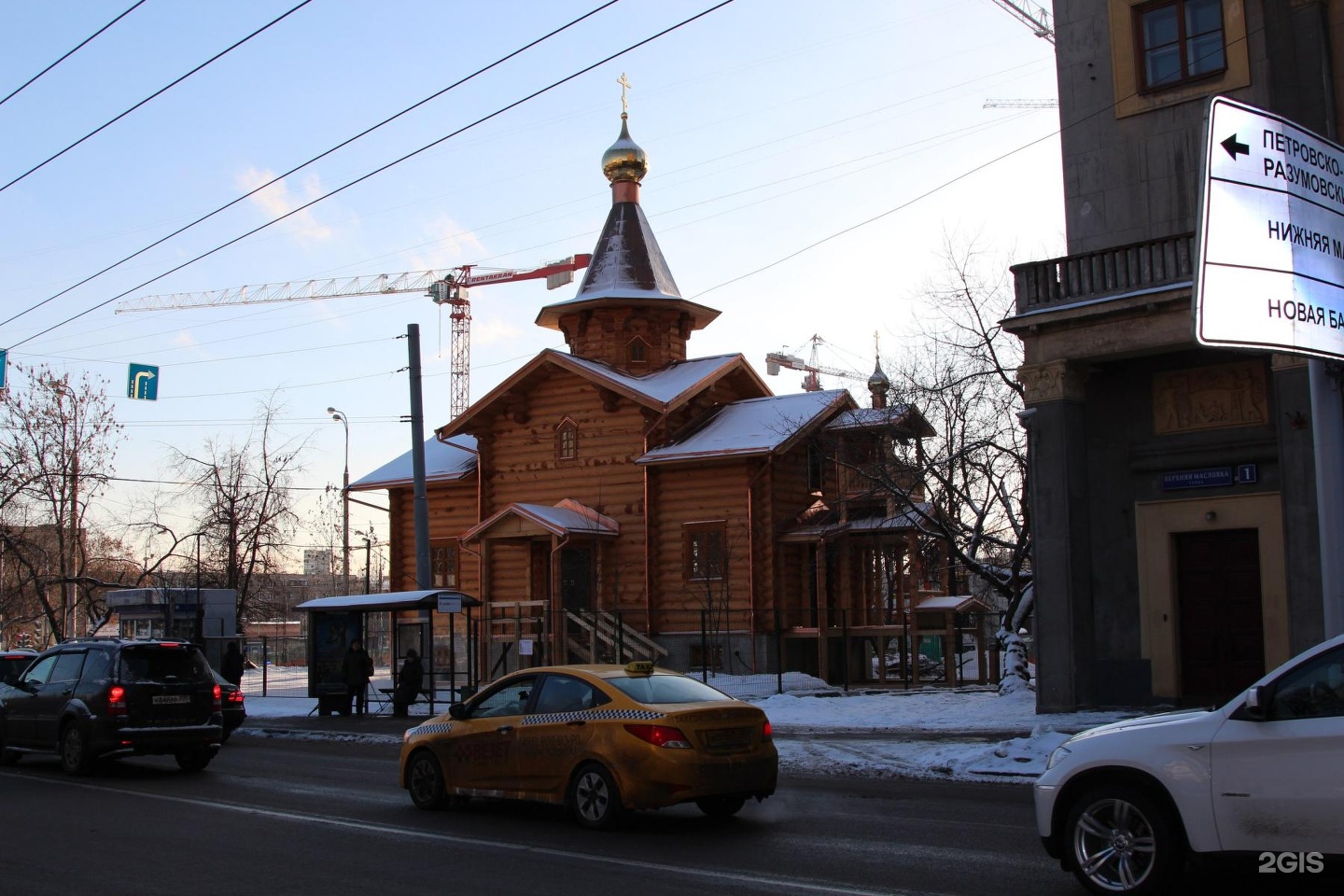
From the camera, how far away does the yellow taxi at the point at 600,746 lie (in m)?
11.1

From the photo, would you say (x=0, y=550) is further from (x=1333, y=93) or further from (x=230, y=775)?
(x=1333, y=93)

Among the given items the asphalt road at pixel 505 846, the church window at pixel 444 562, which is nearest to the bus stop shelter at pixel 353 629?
the church window at pixel 444 562

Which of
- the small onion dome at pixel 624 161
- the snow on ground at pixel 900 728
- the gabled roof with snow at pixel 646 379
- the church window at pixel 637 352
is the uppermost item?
the small onion dome at pixel 624 161

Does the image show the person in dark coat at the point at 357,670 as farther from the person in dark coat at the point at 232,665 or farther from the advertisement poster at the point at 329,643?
the person in dark coat at the point at 232,665

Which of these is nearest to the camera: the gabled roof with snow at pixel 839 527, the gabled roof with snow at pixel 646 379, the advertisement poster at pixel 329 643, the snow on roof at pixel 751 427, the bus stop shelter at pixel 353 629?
the bus stop shelter at pixel 353 629

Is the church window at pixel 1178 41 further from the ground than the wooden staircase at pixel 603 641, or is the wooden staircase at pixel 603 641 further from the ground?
the church window at pixel 1178 41

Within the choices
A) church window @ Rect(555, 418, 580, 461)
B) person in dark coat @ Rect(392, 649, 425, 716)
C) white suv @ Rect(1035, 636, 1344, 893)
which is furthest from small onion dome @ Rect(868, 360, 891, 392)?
white suv @ Rect(1035, 636, 1344, 893)

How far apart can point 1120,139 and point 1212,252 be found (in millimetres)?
12913

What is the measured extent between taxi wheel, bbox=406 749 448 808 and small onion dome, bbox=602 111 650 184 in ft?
108

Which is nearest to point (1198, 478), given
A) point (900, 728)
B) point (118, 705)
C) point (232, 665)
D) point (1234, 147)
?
point (900, 728)

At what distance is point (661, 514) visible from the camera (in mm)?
35812

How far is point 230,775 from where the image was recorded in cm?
1684

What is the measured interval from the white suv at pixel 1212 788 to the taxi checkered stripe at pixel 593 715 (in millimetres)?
3887

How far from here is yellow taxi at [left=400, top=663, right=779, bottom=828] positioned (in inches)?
437
